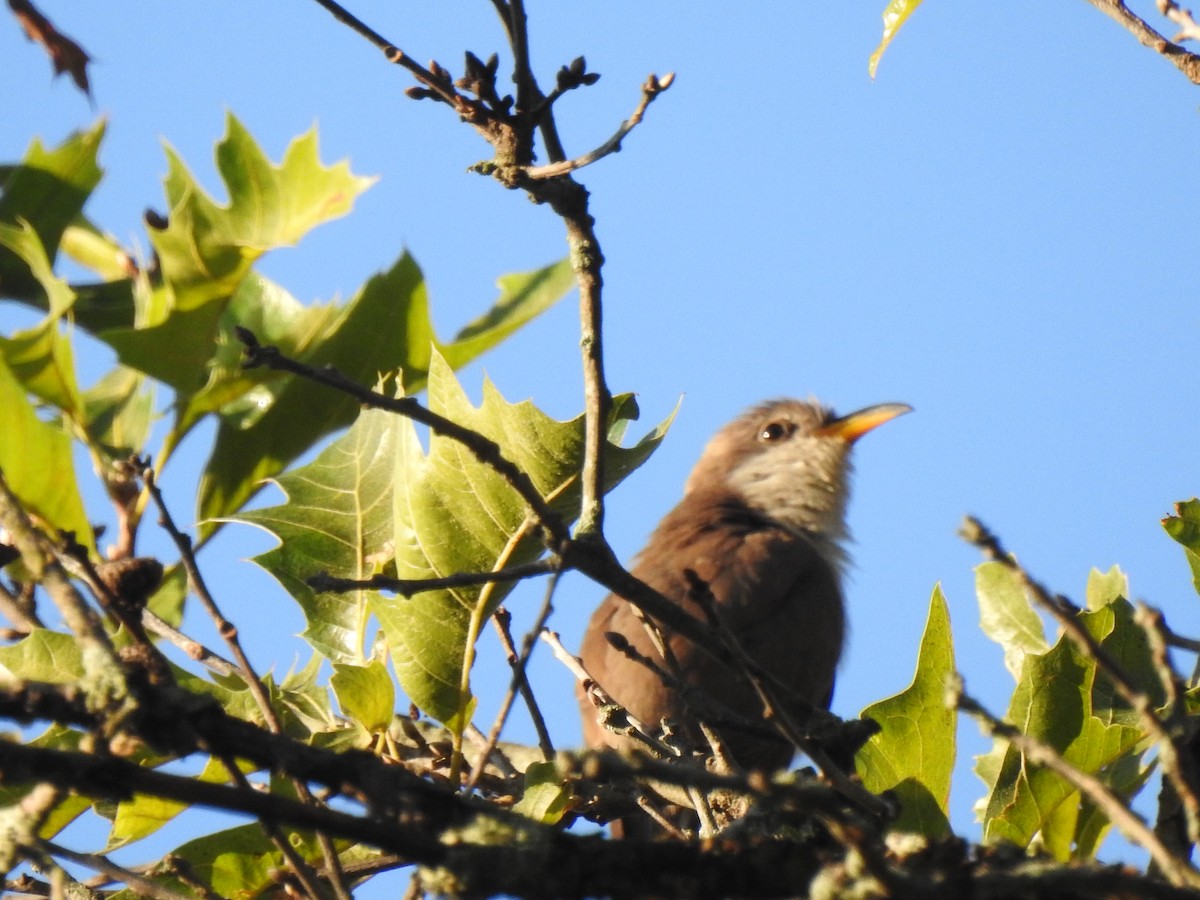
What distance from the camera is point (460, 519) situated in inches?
129

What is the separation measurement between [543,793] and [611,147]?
1487 mm

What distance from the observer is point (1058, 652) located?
314 cm

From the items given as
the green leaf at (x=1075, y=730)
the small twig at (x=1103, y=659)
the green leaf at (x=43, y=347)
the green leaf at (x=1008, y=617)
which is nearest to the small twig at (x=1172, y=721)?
the small twig at (x=1103, y=659)

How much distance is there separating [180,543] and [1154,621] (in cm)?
188

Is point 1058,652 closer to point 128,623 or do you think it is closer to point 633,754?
point 633,754

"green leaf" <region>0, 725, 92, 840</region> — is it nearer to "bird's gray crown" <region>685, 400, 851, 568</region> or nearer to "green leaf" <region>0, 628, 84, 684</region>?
"green leaf" <region>0, 628, 84, 684</region>

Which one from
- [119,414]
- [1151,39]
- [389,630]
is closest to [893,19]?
[1151,39]

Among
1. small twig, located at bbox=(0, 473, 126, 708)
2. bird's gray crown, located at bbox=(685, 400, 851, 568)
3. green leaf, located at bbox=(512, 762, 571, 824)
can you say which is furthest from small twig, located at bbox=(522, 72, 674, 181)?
bird's gray crown, located at bbox=(685, 400, 851, 568)

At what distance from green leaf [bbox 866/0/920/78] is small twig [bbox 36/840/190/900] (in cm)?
234

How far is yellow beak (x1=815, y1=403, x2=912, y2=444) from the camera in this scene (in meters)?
7.47

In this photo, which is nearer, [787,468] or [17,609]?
[17,609]

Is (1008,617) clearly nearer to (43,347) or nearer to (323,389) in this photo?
(323,389)

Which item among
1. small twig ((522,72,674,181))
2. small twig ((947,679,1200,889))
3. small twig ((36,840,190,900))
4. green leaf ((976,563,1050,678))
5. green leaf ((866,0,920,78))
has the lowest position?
small twig ((947,679,1200,889))

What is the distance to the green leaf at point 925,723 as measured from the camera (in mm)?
3213
